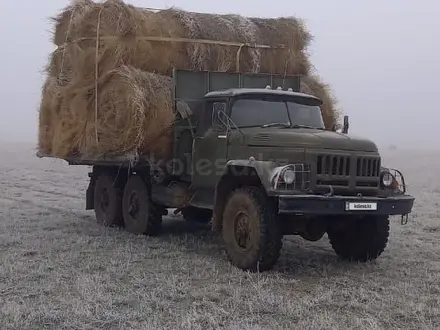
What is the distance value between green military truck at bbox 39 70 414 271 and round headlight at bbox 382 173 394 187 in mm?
13

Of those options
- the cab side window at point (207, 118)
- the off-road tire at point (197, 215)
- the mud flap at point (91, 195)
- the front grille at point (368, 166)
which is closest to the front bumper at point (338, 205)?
the front grille at point (368, 166)

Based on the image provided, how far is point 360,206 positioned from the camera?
8211mm

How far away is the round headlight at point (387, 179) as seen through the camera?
8.85m

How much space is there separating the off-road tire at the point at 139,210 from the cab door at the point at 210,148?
1523 millimetres

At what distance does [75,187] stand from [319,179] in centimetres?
1534

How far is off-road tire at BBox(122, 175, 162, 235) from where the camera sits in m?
11.4

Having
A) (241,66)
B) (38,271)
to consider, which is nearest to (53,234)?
(38,271)

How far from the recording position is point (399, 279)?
27.1ft

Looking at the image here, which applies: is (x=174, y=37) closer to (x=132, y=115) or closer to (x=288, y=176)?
(x=132, y=115)

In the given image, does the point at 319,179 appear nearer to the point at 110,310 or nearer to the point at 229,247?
the point at 229,247

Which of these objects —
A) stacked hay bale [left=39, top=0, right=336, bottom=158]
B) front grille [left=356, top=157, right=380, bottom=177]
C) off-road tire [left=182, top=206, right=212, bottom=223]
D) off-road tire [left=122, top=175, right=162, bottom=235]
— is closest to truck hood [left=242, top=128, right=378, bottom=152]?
front grille [left=356, top=157, right=380, bottom=177]

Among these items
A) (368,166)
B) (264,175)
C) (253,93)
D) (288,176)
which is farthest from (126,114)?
(368,166)

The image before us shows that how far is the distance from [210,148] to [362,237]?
242cm

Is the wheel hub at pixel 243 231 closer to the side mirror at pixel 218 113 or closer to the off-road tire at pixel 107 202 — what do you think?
the side mirror at pixel 218 113
